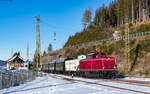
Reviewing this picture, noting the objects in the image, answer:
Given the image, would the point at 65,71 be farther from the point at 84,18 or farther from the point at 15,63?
the point at 84,18

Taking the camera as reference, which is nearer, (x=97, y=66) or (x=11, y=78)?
(x=11, y=78)

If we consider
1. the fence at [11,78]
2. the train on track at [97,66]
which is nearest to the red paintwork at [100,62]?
the train on track at [97,66]

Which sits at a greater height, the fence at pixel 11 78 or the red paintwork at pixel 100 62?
the red paintwork at pixel 100 62

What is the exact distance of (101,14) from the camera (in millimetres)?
114375

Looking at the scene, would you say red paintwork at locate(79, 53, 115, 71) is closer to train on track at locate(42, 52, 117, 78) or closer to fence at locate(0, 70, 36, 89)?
train on track at locate(42, 52, 117, 78)

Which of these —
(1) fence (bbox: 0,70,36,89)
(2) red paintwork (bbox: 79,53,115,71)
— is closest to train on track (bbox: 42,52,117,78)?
(2) red paintwork (bbox: 79,53,115,71)

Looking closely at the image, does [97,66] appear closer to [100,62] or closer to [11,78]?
[100,62]

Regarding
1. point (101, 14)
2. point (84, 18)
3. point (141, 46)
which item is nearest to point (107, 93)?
point (141, 46)

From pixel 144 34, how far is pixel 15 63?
3215 centimetres

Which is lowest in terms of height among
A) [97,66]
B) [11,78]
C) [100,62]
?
[11,78]

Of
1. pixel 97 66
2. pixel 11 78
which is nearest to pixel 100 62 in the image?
pixel 97 66

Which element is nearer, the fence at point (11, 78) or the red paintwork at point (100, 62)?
the fence at point (11, 78)

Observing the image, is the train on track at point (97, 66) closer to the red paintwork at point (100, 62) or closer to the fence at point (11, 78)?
the red paintwork at point (100, 62)

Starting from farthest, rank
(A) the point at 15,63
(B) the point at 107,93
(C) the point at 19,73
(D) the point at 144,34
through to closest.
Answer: (D) the point at 144,34
(A) the point at 15,63
(C) the point at 19,73
(B) the point at 107,93
